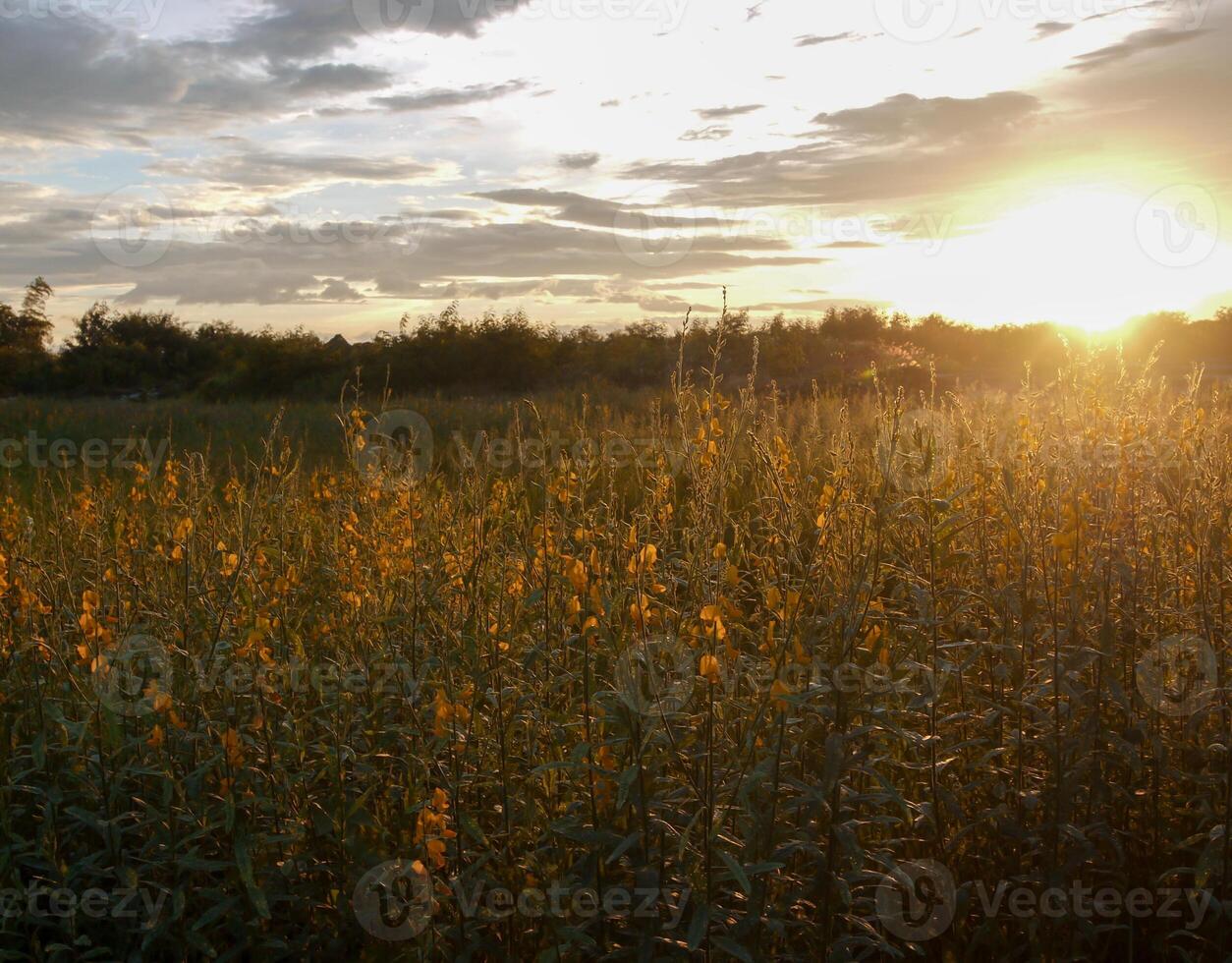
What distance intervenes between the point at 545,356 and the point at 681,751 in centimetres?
2138

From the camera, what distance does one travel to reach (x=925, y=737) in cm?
232

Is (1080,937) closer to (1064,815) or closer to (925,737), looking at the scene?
(1064,815)

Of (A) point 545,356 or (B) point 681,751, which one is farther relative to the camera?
(A) point 545,356

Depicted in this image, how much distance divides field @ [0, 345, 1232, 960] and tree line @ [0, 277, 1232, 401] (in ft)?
51.2

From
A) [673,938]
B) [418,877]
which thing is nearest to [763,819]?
[673,938]

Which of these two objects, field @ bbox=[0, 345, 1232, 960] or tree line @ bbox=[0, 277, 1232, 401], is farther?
tree line @ bbox=[0, 277, 1232, 401]

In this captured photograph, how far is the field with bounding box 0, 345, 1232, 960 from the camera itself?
2.27 meters

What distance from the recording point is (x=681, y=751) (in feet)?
7.63

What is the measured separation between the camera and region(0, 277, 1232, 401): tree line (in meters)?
20.5

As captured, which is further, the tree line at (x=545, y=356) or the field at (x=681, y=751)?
the tree line at (x=545, y=356)

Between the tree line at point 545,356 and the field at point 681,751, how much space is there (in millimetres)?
15611

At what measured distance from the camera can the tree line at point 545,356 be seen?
808 inches

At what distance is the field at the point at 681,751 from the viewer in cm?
227

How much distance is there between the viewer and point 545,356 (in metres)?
23.3
